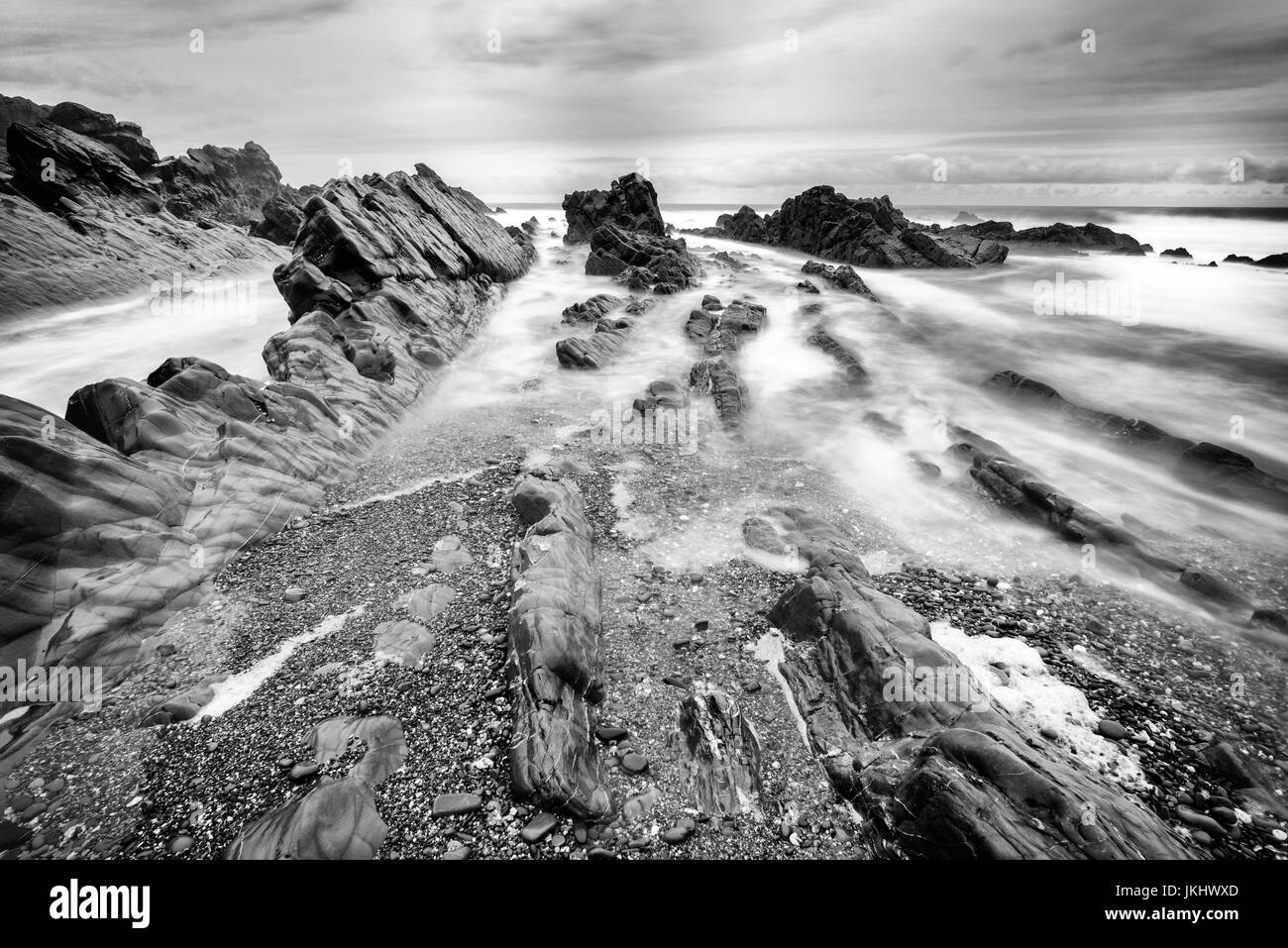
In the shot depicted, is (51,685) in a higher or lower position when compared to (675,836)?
higher

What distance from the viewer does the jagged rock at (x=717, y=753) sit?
6.07m

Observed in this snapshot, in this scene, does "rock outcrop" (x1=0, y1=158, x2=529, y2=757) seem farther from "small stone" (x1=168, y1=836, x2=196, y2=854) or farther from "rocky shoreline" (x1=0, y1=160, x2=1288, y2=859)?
"small stone" (x1=168, y1=836, x2=196, y2=854)

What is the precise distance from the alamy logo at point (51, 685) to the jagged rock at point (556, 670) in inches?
227

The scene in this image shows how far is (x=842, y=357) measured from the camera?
25.1m

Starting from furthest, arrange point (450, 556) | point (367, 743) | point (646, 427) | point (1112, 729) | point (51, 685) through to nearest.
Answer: point (646, 427) → point (450, 556) → point (51, 685) → point (1112, 729) → point (367, 743)

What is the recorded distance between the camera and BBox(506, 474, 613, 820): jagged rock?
5871 mm

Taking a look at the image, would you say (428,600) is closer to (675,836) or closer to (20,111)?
(675,836)

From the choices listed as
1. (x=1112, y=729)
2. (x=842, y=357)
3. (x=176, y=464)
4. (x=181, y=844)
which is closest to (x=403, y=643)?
(x=181, y=844)

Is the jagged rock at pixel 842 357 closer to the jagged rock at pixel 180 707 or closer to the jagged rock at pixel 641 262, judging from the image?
the jagged rock at pixel 641 262

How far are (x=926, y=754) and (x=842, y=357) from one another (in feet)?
73.0

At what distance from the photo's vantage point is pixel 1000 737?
19.0 ft
